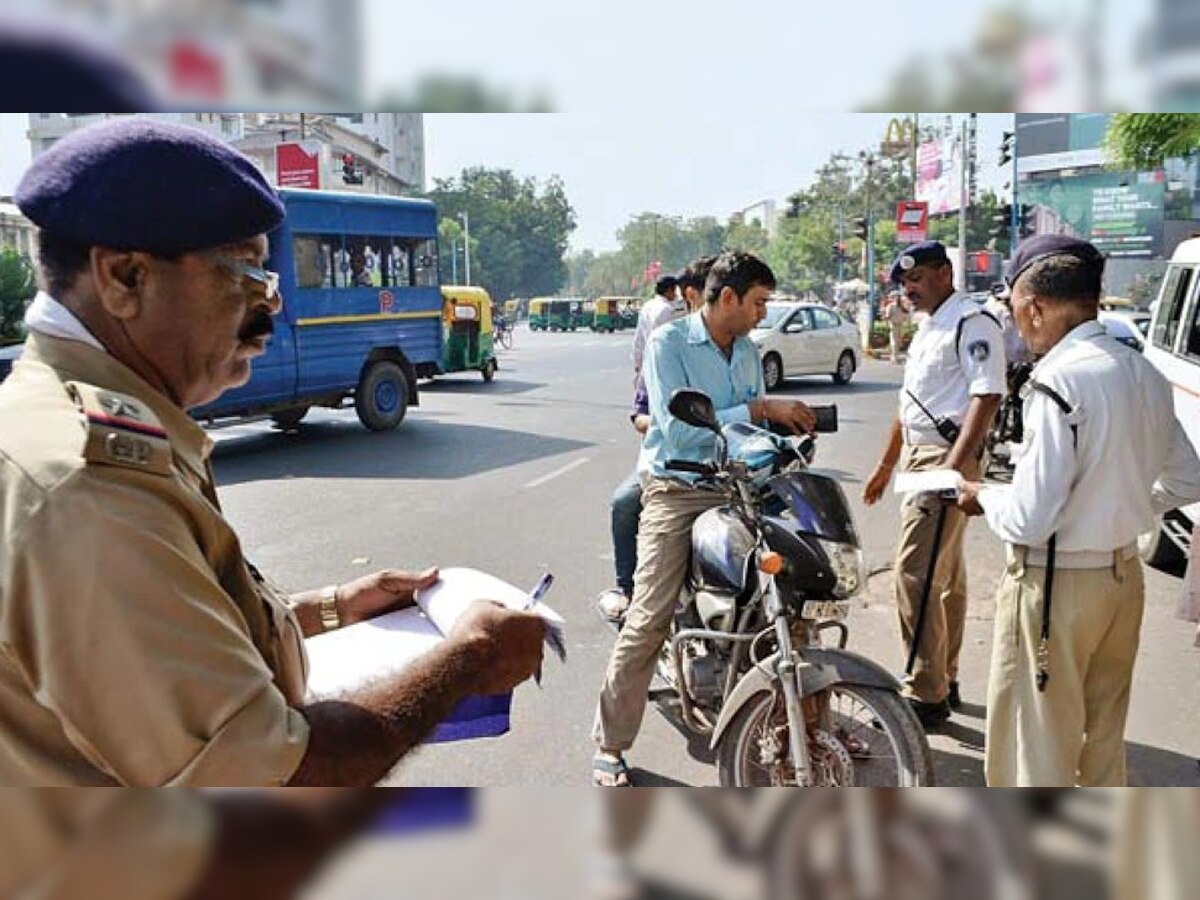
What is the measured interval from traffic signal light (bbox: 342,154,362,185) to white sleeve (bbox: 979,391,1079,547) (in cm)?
163

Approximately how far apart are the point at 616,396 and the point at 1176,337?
6.43 metres

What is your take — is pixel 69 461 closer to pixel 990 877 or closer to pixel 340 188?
pixel 990 877

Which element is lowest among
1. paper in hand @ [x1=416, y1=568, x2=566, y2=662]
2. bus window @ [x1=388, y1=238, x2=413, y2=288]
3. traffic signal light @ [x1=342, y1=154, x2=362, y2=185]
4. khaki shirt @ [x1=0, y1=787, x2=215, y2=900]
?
khaki shirt @ [x1=0, y1=787, x2=215, y2=900]

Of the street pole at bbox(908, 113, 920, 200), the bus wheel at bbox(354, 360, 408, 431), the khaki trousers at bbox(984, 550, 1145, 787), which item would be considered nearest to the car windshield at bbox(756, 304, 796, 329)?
the bus wheel at bbox(354, 360, 408, 431)

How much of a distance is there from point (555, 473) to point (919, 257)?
3887 mm

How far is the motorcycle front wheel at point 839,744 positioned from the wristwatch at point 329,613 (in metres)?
1.28

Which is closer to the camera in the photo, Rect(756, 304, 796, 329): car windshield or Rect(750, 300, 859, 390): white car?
Rect(756, 304, 796, 329): car windshield

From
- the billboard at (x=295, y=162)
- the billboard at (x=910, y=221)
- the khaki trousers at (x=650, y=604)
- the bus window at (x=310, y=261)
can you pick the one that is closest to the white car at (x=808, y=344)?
the billboard at (x=910, y=221)

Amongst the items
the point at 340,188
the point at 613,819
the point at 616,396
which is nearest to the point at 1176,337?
the point at 340,188

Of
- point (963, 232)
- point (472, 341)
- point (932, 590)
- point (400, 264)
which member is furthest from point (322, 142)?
point (472, 341)

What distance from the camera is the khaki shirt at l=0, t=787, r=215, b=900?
1.00m

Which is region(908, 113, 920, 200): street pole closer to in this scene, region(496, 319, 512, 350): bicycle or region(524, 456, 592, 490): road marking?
region(524, 456, 592, 490): road marking

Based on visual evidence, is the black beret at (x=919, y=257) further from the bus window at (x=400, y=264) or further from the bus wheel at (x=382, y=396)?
the bus wheel at (x=382, y=396)

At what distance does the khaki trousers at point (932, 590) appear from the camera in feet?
11.0
